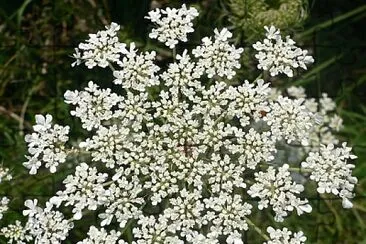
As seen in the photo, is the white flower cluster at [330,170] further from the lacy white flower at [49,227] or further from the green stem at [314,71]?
the green stem at [314,71]

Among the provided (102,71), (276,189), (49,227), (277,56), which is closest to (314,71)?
(102,71)

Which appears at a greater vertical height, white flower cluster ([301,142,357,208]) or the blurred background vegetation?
the blurred background vegetation

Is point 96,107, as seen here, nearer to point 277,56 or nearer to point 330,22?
point 277,56

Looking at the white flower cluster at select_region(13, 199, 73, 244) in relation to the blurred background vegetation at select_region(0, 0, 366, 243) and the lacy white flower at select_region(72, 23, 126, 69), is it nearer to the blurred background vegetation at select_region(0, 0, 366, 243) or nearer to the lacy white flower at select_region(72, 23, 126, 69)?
the lacy white flower at select_region(72, 23, 126, 69)

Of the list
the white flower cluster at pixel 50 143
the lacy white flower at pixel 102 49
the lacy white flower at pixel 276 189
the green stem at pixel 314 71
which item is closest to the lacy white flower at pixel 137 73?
the lacy white flower at pixel 102 49

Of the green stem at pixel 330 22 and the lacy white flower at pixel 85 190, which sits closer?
the lacy white flower at pixel 85 190

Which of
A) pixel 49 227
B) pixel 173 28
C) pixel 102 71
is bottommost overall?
pixel 49 227

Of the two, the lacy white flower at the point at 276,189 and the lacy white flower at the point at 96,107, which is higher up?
the lacy white flower at the point at 96,107

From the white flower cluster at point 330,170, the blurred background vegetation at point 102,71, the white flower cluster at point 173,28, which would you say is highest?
the blurred background vegetation at point 102,71

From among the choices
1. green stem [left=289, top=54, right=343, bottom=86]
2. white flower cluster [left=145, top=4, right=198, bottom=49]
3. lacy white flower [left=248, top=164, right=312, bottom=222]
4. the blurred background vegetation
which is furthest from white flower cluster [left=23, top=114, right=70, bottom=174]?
green stem [left=289, top=54, right=343, bottom=86]

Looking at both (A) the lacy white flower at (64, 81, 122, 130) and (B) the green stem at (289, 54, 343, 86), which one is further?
(B) the green stem at (289, 54, 343, 86)
